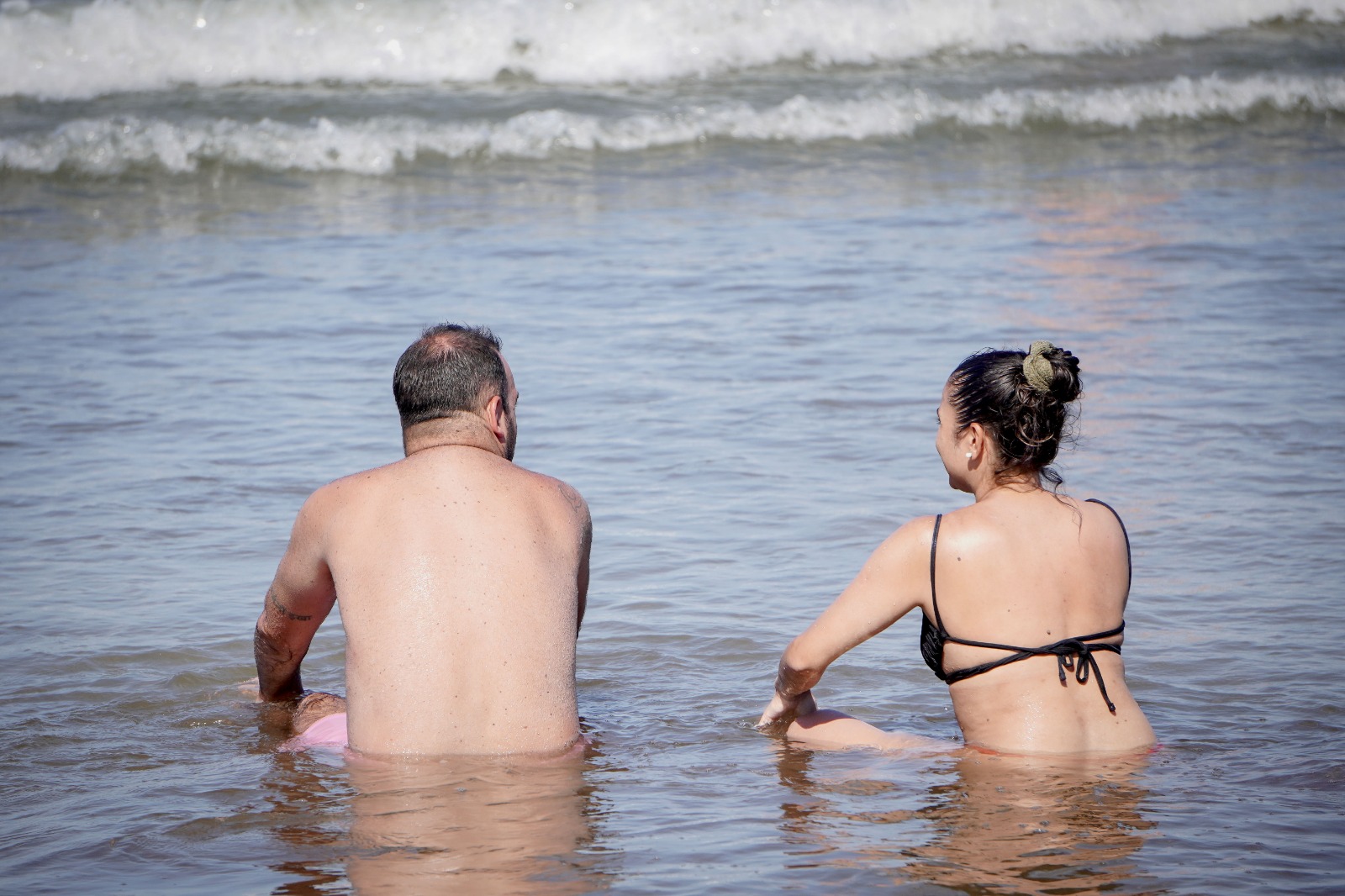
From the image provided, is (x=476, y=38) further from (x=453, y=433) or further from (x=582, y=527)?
(x=582, y=527)

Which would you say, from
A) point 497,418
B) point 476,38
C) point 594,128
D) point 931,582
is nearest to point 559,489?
point 497,418

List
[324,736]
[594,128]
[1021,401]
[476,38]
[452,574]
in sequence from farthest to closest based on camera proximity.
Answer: [476,38], [594,128], [324,736], [1021,401], [452,574]

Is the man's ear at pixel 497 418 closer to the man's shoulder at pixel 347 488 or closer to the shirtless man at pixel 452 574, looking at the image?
the shirtless man at pixel 452 574

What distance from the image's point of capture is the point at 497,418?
364cm

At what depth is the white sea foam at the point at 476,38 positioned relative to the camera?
53.3ft

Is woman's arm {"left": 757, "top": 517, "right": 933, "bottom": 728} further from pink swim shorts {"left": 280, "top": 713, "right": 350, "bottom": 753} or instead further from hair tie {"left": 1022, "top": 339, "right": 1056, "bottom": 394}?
pink swim shorts {"left": 280, "top": 713, "right": 350, "bottom": 753}

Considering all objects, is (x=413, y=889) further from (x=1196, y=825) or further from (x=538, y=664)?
(x=1196, y=825)

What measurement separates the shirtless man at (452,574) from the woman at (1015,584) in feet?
2.27

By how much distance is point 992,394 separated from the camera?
354 centimetres

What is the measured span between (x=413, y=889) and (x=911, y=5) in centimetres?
1675

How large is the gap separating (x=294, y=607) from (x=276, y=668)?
437mm

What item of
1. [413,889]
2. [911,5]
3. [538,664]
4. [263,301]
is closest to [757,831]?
[538,664]

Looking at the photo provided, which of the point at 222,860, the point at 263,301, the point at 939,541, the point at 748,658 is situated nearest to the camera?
the point at 222,860

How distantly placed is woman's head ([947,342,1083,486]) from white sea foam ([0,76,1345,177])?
11496 millimetres
